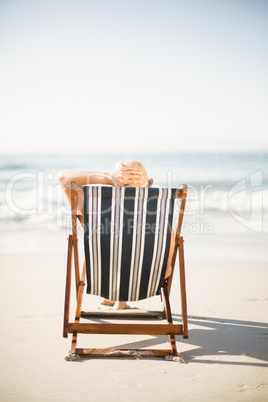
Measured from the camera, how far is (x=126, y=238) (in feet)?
7.96

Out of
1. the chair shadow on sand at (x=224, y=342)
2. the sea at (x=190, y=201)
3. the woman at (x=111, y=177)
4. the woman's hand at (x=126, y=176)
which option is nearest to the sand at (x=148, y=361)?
the chair shadow on sand at (x=224, y=342)

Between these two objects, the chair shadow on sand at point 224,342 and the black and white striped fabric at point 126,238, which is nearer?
the black and white striped fabric at point 126,238

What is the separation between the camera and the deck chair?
2326 mm

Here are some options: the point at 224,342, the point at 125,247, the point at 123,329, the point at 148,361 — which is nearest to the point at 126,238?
the point at 125,247

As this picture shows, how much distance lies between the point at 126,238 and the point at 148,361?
0.78m

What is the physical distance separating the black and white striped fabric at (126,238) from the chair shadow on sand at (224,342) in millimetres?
494

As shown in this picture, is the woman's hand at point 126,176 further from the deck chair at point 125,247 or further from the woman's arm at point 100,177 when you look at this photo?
the deck chair at point 125,247

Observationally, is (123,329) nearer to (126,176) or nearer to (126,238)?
(126,238)

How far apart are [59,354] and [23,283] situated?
1.77 meters

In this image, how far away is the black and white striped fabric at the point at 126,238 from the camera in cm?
232

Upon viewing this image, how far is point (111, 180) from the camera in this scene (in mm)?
2646

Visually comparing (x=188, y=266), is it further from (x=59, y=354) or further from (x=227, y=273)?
(x=59, y=354)

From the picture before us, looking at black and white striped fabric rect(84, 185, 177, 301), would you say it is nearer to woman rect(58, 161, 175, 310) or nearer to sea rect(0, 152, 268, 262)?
woman rect(58, 161, 175, 310)

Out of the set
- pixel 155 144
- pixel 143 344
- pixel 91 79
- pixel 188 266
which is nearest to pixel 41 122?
pixel 91 79
